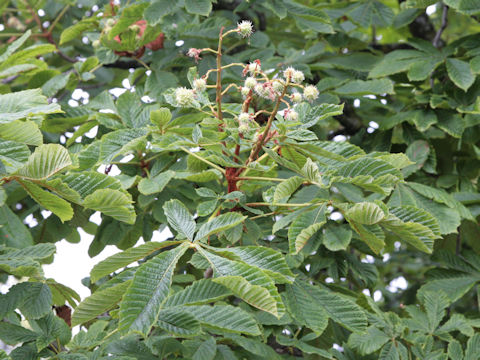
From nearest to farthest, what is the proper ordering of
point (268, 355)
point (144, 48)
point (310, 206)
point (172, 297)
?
point (172, 297) < point (310, 206) < point (268, 355) < point (144, 48)

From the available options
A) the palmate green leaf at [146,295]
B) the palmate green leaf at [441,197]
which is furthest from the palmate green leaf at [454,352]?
the palmate green leaf at [146,295]

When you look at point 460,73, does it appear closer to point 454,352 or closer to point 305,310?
point 454,352

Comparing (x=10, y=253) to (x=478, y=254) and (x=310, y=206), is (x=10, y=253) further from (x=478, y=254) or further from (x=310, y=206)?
(x=478, y=254)

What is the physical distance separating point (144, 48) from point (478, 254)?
1.56 meters

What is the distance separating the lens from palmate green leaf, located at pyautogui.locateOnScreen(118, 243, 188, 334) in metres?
1.03

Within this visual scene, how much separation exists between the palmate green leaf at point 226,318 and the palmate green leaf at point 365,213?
0.30 m

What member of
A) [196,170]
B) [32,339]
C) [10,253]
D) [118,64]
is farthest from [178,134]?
[118,64]

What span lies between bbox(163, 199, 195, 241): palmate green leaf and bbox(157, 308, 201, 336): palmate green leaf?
17 centimetres

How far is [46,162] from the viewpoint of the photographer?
1173mm

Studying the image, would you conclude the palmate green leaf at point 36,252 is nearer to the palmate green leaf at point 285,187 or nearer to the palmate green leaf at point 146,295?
the palmate green leaf at point 146,295

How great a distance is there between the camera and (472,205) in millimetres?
2252

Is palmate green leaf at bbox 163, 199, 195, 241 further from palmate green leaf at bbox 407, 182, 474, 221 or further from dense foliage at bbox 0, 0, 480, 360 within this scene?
palmate green leaf at bbox 407, 182, 474, 221

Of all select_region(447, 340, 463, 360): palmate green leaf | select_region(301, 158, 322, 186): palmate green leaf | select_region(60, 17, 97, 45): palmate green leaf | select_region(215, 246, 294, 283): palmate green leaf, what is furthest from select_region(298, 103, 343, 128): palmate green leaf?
select_region(60, 17, 97, 45): palmate green leaf

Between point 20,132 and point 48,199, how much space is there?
153mm
